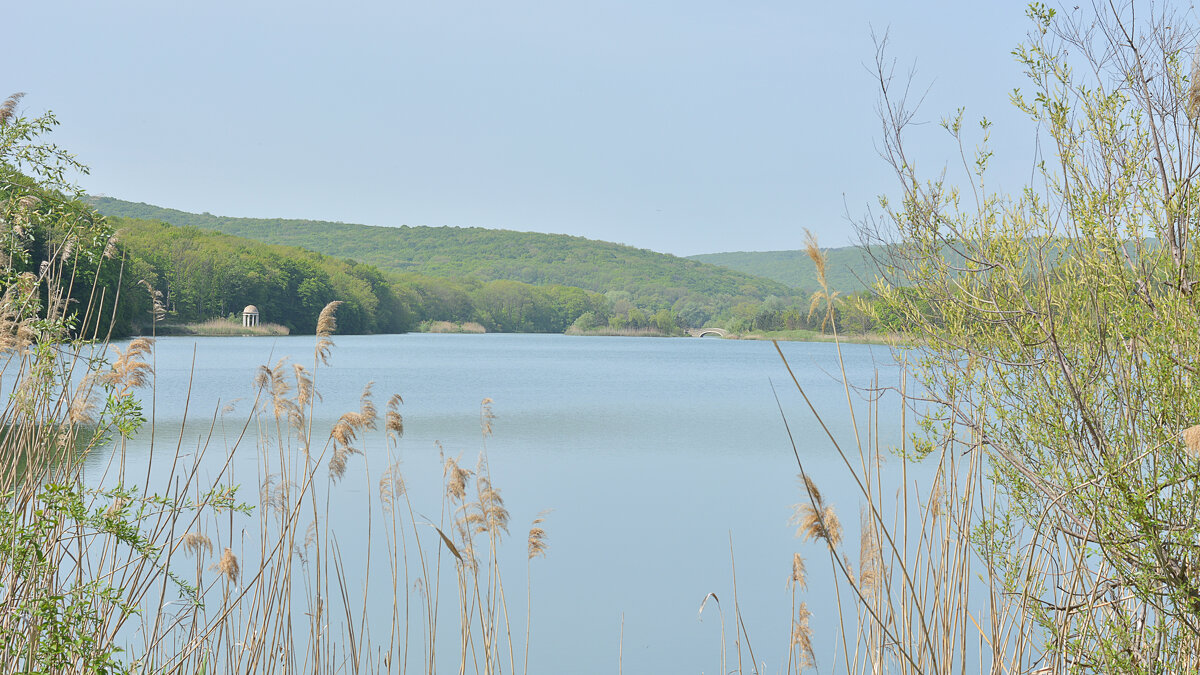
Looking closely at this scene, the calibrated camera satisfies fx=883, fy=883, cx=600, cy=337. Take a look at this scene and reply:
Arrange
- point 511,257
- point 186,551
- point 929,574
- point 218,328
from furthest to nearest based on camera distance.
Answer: point 511,257 < point 218,328 < point 186,551 < point 929,574

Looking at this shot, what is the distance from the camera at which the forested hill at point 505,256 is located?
88.0 metres

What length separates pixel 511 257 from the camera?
103 metres

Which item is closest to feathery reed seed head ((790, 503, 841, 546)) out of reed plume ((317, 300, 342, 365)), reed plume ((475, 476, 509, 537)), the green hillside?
reed plume ((475, 476, 509, 537))

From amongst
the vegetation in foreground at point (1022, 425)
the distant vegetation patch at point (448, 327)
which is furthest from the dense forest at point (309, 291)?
the vegetation in foreground at point (1022, 425)

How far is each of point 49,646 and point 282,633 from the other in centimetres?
135

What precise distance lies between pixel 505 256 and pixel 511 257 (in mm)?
880

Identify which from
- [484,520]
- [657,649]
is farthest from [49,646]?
[657,649]

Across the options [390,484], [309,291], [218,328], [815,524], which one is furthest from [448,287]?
[815,524]

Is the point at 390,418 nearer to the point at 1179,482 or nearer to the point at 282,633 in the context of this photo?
the point at 282,633

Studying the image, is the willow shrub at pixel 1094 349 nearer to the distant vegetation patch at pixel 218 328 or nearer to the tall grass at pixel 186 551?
the tall grass at pixel 186 551

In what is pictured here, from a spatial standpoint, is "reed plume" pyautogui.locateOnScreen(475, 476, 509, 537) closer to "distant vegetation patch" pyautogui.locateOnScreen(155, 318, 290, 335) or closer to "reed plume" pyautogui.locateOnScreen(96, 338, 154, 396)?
"reed plume" pyautogui.locateOnScreen(96, 338, 154, 396)

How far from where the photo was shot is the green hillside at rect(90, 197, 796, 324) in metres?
86.5

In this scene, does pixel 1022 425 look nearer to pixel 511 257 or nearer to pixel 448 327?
pixel 448 327

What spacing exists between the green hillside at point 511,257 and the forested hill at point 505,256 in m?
0.10
